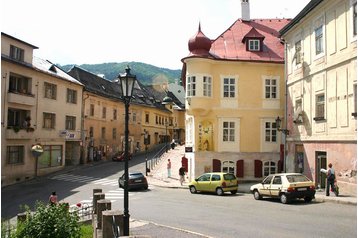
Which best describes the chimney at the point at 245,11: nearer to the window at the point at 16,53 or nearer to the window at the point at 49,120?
the window at the point at 16,53

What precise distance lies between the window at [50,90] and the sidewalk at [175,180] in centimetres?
1253

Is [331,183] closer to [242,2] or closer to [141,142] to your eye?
[242,2]

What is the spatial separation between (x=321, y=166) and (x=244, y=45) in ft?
45.7

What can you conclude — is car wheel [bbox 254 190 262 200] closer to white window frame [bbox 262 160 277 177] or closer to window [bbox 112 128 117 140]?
white window frame [bbox 262 160 277 177]

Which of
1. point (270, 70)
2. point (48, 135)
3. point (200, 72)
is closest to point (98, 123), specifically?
point (48, 135)

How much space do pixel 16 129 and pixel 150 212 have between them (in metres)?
19.4

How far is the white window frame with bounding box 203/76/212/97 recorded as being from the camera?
3111 cm

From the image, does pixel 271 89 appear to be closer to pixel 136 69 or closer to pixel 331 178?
pixel 331 178

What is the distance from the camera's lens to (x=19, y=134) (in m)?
32.8

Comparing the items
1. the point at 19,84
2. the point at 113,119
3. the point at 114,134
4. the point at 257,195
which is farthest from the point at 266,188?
the point at 114,134

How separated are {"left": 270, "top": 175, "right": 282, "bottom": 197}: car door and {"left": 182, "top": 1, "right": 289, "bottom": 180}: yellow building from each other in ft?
35.4

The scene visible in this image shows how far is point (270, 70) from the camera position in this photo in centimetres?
3209

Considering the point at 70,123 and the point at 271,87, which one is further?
the point at 70,123

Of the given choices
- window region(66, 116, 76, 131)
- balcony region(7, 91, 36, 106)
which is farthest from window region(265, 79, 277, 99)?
window region(66, 116, 76, 131)
